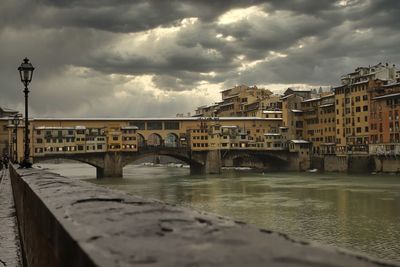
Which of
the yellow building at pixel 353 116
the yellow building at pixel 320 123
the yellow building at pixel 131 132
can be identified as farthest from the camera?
the yellow building at pixel 320 123

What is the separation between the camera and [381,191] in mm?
37219

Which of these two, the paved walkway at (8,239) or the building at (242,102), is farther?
the building at (242,102)

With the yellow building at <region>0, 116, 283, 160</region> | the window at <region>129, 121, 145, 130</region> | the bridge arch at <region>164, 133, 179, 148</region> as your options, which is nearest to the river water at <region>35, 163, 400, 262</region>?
the yellow building at <region>0, 116, 283, 160</region>

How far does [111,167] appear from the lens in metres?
68.1

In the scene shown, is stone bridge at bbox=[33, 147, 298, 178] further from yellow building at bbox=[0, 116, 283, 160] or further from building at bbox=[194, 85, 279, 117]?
building at bbox=[194, 85, 279, 117]

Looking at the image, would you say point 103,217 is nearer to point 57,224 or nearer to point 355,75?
point 57,224

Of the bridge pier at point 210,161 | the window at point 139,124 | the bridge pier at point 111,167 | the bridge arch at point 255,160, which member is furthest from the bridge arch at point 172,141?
the bridge pier at point 111,167

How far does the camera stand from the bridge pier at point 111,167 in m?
67.4

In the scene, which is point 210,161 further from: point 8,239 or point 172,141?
point 8,239

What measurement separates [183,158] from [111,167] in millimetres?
12634

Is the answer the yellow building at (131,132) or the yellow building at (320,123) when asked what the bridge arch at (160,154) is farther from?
the yellow building at (320,123)

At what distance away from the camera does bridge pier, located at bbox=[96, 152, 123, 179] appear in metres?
67.4

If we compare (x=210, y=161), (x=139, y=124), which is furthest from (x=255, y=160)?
(x=139, y=124)

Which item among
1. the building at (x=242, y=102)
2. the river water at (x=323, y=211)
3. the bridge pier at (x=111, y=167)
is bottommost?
the river water at (x=323, y=211)
